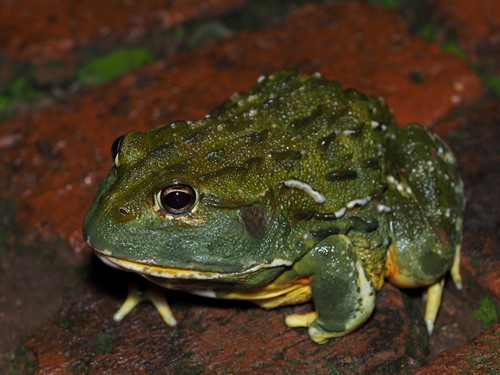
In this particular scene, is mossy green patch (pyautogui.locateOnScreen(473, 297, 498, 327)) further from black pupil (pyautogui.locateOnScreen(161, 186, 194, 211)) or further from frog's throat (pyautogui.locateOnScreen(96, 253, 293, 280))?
black pupil (pyautogui.locateOnScreen(161, 186, 194, 211))

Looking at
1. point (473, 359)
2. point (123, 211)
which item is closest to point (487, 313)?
point (473, 359)

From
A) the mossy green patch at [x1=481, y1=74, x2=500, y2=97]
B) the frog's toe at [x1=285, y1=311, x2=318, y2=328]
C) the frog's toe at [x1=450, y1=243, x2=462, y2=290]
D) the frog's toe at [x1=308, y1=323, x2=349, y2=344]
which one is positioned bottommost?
the frog's toe at [x1=285, y1=311, x2=318, y2=328]

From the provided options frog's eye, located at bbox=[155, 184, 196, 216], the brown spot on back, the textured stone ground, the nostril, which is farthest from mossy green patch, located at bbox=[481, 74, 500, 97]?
the nostril

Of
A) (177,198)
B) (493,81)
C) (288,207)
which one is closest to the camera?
(177,198)

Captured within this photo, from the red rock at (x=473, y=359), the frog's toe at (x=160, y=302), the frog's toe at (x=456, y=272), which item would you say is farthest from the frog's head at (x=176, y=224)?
the frog's toe at (x=456, y=272)

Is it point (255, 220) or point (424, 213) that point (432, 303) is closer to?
point (424, 213)

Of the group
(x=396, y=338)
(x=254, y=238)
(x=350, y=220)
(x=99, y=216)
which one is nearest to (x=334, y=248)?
(x=350, y=220)

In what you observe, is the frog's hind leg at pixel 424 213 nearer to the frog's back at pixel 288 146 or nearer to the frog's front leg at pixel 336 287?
the frog's back at pixel 288 146
